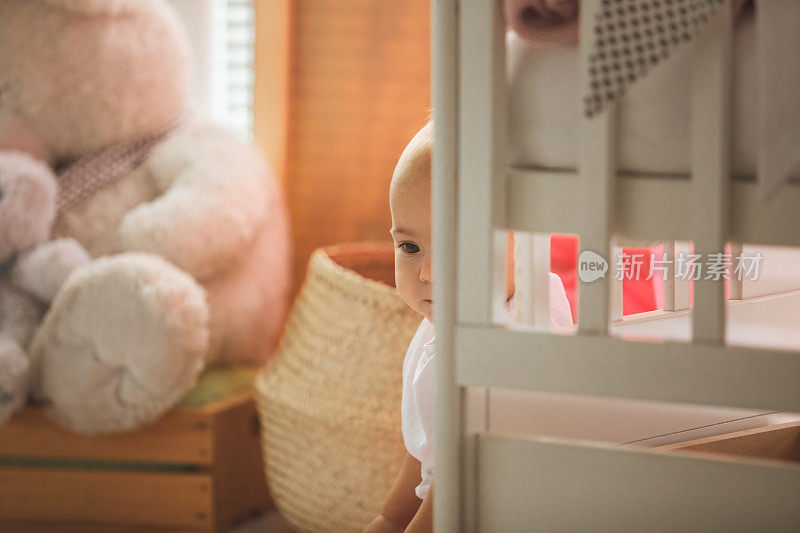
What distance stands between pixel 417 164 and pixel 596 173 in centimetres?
28

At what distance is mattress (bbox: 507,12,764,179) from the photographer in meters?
0.66

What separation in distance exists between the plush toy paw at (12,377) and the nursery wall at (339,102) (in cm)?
67

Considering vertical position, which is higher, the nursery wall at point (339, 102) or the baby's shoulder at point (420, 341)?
the nursery wall at point (339, 102)

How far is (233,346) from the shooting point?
63.0 inches

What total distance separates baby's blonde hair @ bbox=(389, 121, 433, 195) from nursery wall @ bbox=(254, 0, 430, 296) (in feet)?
2.71

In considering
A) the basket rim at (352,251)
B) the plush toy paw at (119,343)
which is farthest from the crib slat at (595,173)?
the plush toy paw at (119,343)

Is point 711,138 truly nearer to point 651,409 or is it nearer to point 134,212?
point 651,409

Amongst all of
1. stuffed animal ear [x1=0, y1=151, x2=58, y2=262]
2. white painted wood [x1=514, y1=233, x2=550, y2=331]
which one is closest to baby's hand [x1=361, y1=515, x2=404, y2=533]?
white painted wood [x1=514, y1=233, x2=550, y2=331]

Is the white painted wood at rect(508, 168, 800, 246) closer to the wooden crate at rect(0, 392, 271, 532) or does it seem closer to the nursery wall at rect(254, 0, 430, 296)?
the wooden crate at rect(0, 392, 271, 532)

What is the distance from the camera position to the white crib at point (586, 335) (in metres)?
0.66

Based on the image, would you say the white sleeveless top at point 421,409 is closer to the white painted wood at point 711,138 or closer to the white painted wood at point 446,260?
the white painted wood at point 446,260

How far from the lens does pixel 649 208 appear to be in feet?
2.26

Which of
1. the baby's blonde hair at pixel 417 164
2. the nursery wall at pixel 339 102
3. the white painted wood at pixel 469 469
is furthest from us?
the nursery wall at pixel 339 102

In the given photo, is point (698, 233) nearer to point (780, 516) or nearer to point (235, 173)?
point (780, 516)
